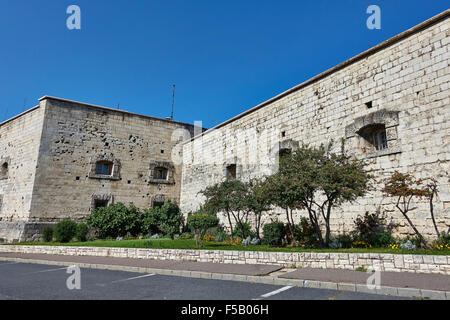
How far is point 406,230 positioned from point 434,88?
159 inches

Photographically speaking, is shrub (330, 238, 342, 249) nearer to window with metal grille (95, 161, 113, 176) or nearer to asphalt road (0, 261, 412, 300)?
asphalt road (0, 261, 412, 300)

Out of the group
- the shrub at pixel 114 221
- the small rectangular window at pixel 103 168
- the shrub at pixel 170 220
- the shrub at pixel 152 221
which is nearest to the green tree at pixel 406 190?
the shrub at pixel 170 220

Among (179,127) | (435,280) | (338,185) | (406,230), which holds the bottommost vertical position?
(435,280)

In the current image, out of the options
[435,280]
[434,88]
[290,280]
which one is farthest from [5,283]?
[434,88]

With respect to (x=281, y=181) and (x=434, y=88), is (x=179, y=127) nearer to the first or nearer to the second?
(x=281, y=181)

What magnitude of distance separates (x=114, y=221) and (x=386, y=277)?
44.2 feet

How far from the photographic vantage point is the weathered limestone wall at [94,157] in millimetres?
16172

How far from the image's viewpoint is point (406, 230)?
8336 millimetres

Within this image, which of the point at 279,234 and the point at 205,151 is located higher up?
the point at 205,151

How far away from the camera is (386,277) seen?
18.5 feet

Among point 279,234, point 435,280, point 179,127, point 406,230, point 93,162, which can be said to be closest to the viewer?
point 435,280

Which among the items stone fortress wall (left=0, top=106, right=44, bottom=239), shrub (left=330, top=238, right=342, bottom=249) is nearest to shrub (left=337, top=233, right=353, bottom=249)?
shrub (left=330, top=238, right=342, bottom=249)

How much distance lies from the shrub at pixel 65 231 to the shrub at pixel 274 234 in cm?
997

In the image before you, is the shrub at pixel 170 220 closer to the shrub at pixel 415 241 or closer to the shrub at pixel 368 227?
the shrub at pixel 368 227
